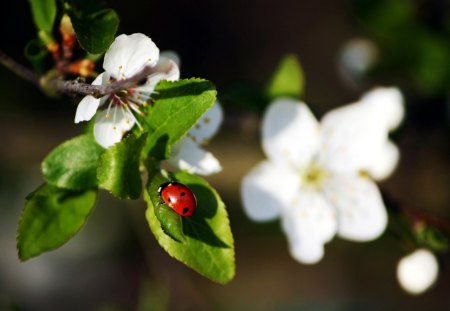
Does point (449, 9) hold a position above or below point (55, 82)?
below

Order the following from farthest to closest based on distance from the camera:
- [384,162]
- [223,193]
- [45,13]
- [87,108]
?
[223,193] → [384,162] → [45,13] → [87,108]

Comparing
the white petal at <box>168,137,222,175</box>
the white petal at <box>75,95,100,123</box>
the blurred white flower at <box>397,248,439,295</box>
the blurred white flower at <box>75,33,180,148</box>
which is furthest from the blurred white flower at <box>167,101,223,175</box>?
the blurred white flower at <box>397,248,439,295</box>

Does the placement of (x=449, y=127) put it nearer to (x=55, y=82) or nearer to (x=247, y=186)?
(x=247, y=186)

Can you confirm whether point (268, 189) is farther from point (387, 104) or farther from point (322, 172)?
point (387, 104)

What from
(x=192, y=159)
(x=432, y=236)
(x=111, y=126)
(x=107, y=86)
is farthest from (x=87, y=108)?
(x=432, y=236)

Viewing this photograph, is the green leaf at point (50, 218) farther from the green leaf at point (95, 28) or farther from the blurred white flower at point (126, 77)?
the green leaf at point (95, 28)

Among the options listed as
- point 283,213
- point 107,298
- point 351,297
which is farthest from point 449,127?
point 107,298

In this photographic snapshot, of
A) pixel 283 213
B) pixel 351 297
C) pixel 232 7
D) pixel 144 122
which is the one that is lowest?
pixel 351 297
